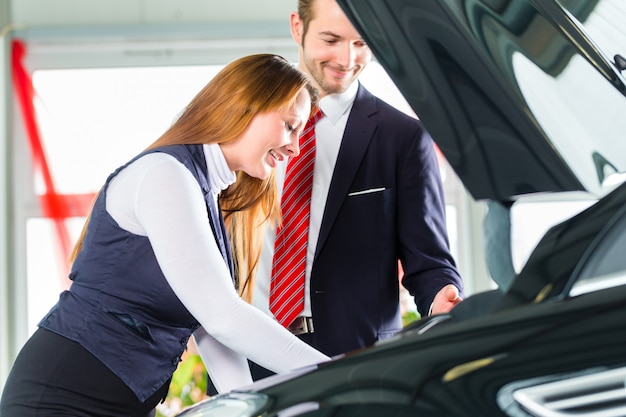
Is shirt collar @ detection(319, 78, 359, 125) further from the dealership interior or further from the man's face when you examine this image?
the dealership interior

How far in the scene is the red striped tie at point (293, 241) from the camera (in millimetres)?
1954

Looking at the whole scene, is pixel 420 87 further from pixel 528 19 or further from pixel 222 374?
pixel 222 374

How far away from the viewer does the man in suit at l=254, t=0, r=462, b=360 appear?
196 cm

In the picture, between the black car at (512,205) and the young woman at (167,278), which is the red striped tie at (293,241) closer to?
the young woman at (167,278)

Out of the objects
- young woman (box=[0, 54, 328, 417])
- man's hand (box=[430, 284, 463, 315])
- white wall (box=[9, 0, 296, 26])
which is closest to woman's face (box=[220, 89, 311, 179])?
young woman (box=[0, 54, 328, 417])

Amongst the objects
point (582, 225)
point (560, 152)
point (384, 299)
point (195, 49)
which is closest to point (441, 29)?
point (560, 152)

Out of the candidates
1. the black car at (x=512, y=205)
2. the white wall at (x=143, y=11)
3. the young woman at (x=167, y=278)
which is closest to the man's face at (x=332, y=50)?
the young woman at (x=167, y=278)

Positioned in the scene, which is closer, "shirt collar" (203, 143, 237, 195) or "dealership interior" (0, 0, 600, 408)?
"shirt collar" (203, 143, 237, 195)

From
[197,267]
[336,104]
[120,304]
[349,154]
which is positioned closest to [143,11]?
[336,104]

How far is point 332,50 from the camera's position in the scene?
201cm

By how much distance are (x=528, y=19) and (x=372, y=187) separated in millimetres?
949

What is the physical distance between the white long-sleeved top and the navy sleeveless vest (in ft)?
0.22

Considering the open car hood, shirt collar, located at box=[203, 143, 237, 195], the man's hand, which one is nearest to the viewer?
the open car hood

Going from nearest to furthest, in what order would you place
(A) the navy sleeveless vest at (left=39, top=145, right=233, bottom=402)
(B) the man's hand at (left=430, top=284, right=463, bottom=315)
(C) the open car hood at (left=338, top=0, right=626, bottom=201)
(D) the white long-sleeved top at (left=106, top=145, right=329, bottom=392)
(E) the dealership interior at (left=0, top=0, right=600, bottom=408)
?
(C) the open car hood at (left=338, top=0, right=626, bottom=201) → (D) the white long-sleeved top at (left=106, top=145, right=329, bottom=392) → (A) the navy sleeveless vest at (left=39, top=145, right=233, bottom=402) → (B) the man's hand at (left=430, top=284, right=463, bottom=315) → (E) the dealership interior at (left=0, top=0, right=600, bottom=408)
